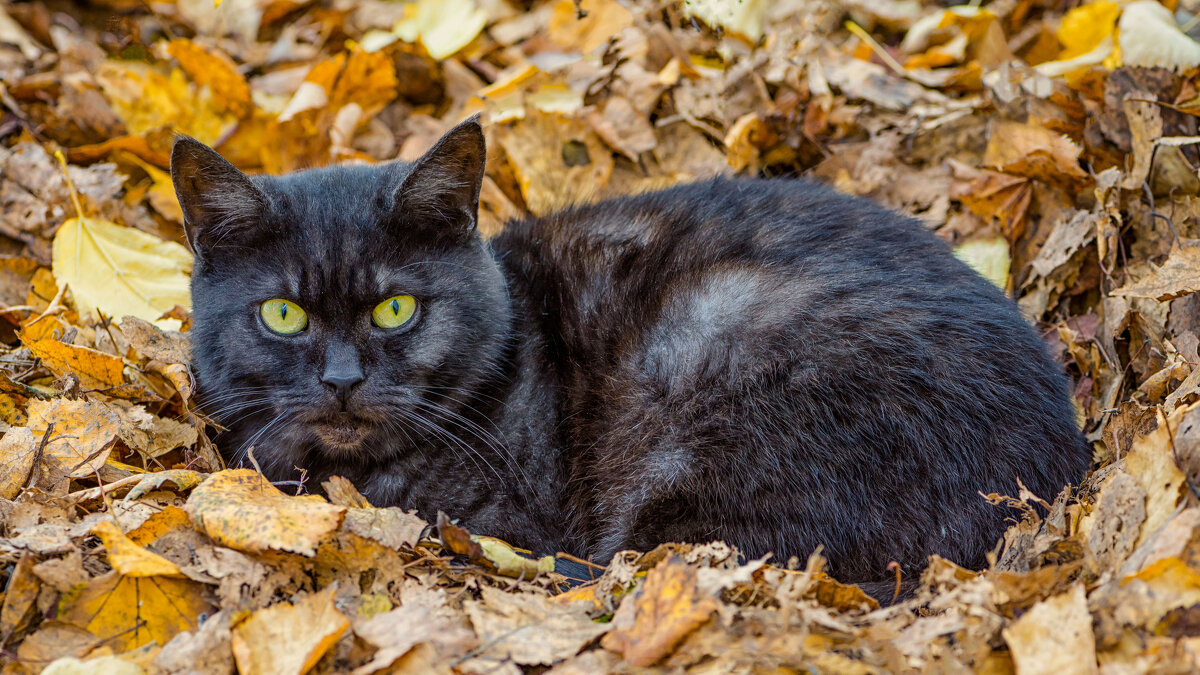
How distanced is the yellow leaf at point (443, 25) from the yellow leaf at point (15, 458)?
2755mm

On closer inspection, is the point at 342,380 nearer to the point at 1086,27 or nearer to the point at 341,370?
the point at 341,370

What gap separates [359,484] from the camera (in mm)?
2594

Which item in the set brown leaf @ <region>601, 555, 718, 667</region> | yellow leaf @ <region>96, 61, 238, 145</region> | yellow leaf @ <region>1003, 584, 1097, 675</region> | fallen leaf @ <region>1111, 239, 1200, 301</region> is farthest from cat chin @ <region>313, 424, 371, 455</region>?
yellow leaf @ <region>96, 61, 238, 145</region>

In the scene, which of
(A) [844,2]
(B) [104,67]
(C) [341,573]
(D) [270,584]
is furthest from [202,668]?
(A) [844,2]

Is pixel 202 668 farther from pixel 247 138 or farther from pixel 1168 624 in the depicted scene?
pixel 247 138

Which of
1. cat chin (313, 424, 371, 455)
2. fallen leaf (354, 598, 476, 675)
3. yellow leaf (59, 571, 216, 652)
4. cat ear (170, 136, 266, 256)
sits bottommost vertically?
cat chin (313, 424, 371, 455)

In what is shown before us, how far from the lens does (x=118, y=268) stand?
10.6 feet

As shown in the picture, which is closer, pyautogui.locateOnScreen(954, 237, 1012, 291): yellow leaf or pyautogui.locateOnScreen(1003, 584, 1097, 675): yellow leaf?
pyautogui.locateOnScreen(1003, 584, 1097, 675): yellow leaf

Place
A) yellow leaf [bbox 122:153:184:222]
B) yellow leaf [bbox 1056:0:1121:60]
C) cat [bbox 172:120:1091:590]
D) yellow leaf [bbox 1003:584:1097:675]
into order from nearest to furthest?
yellow leaf [bbox 1003:584:1097:675] < cat [bbox 172:120:1091:590] < yellow leaf [bbox 122:153:184:222] < yellow leaf [bbox 1056:0:1121:60]

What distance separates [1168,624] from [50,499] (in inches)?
89.1

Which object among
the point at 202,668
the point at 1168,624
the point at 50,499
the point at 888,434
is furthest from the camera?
the point at 888,434

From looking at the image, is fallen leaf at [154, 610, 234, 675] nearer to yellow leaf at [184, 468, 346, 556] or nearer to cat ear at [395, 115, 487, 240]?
yellow leaf at [184, 468, 346, 556]

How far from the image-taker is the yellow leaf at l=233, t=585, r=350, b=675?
1632mm

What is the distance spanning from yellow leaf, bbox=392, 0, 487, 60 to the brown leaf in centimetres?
336
